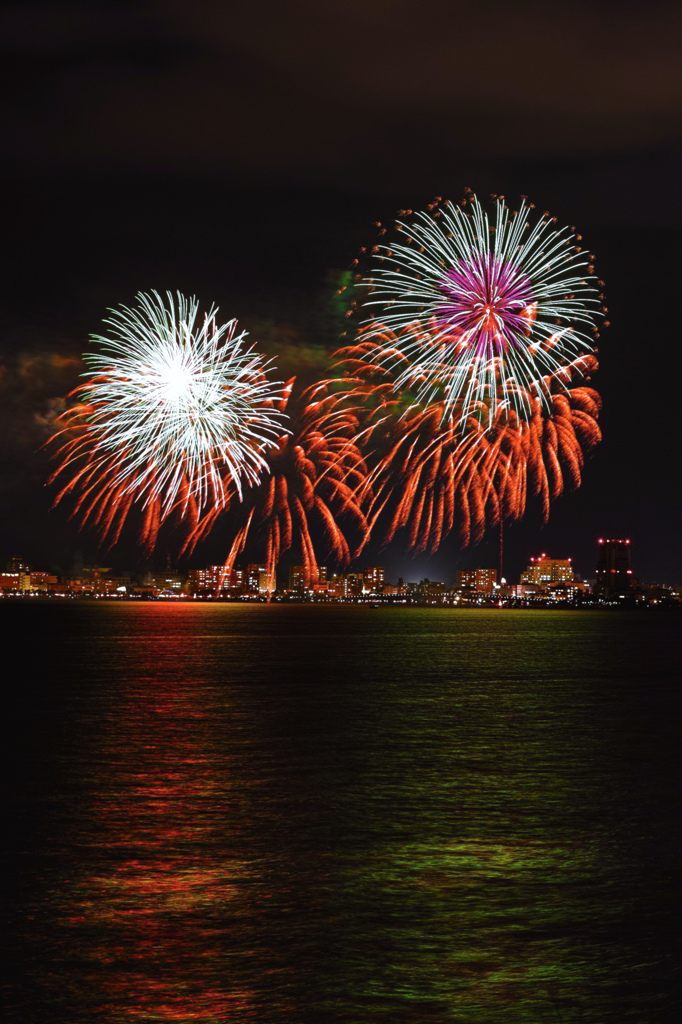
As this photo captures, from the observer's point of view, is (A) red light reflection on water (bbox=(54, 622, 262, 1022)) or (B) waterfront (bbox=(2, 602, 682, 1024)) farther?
(B) waterfront (bbox=(2, 602, 682, 1024))

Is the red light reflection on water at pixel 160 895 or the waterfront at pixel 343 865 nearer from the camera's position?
the red light reflection on water at pixel 160 895

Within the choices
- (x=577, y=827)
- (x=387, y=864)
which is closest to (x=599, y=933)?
(x=387, y=864)

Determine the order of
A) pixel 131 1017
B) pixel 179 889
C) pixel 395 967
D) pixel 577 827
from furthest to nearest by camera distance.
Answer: pixel 577 827
pixel 179 889
pixel 395 967
pixel 131 1017

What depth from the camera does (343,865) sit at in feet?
49.0

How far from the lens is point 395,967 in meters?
10.5

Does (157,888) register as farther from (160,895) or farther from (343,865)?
(343,865)

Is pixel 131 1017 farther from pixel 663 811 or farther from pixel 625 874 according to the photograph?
pixel 663 811

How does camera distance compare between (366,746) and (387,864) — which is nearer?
(387,864)

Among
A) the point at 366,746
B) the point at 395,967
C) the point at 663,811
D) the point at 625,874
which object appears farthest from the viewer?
the point at 366,746

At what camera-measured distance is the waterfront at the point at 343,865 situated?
9.94 meters

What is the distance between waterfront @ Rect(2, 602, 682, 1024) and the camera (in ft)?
32.6

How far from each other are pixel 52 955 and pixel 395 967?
352 centimetres

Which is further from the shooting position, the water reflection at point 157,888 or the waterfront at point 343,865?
the waterfront at point 343,865

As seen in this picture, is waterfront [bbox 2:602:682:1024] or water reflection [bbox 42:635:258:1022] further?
waterfront [bbox 2:602:682:1024]
